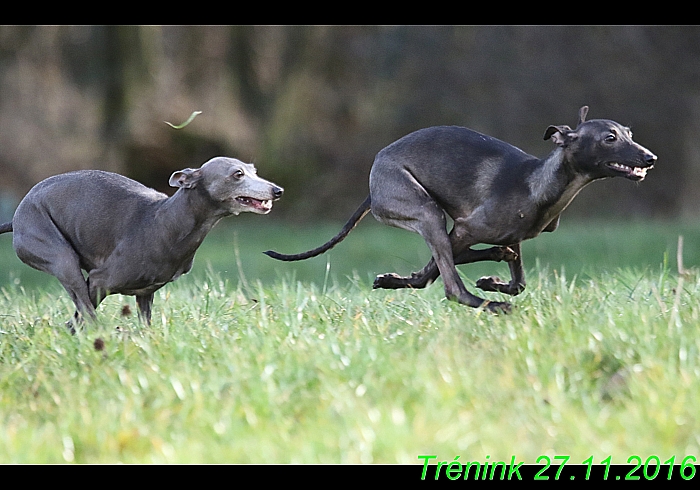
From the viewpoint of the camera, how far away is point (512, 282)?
22.2ft

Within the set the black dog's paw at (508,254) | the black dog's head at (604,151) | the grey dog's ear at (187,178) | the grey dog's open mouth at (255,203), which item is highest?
the black dog's head at (604,151)

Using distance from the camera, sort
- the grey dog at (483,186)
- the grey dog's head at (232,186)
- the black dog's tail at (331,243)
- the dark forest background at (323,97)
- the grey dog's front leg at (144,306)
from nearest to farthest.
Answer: the grey dog at (483,186) → the grey dog's head at (232,186) → the grey dog's front leg at (144,306) → the black dog's tail at (331,243) → the dark forest background at (323,97)

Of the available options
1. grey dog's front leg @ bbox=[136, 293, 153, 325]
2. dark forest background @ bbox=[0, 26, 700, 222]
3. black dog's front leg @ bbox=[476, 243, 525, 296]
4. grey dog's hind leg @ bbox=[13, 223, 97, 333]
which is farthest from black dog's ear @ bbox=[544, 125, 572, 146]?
dark forest background @ bbox=[0, 26, 700, 222]

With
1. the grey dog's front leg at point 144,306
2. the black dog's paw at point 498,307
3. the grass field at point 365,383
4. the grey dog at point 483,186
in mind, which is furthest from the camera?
the grey dog's front leg at point 144,306

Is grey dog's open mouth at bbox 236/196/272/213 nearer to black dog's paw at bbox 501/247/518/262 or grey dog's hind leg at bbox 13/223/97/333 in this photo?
grey dog's hind leg at bbox 13/223/97/333

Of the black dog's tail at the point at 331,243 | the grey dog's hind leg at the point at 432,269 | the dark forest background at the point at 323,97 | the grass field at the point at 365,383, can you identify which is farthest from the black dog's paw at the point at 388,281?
the dark forest background at the point at 323,97

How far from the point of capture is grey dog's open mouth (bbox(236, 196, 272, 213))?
20.5ft

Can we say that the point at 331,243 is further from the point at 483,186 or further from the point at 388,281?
the point at 483,186

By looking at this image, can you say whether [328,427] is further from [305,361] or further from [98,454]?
[98,454]

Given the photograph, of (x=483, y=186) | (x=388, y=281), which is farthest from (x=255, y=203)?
(x=483, y=186)

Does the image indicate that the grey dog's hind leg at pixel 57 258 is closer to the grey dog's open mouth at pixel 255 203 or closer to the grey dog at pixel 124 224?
the grey dog at pixel 124 224

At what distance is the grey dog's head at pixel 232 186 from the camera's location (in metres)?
6.25

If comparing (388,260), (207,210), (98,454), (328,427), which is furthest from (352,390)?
(388,260)
